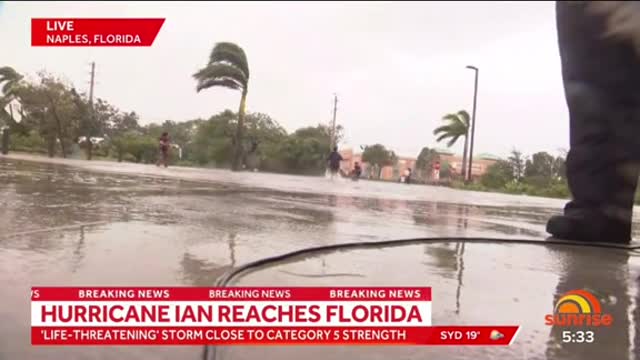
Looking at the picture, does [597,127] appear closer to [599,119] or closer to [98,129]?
[599,119]

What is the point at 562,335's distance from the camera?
159cm

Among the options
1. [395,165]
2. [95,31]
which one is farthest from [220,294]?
[395,165]

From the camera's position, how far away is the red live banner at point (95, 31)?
182 centimetres

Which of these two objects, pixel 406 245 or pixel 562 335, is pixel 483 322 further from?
pixel 406 245

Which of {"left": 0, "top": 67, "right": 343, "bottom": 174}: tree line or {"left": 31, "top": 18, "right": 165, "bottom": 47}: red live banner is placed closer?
{"left": 31, "top": 18, "right": 165, "bottom": 47}: red live banner

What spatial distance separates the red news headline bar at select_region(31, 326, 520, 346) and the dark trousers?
1.90 m

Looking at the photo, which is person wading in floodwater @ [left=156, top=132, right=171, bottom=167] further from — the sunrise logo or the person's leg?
the sunrise logo

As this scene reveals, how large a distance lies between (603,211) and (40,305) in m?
3.73

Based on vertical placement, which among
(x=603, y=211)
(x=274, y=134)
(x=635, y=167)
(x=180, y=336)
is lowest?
(x=180, y=336)

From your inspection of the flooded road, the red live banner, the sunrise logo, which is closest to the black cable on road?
the flooded road

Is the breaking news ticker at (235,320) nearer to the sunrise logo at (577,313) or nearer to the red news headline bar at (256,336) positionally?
the red news headline bar at (256,336)

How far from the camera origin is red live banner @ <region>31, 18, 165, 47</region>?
1.82 metres

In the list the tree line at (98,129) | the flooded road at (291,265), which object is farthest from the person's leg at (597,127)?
the tree line at (98,129)

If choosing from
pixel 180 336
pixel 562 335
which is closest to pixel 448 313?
pixel 562 335
